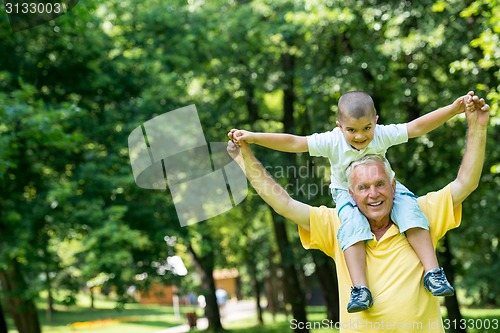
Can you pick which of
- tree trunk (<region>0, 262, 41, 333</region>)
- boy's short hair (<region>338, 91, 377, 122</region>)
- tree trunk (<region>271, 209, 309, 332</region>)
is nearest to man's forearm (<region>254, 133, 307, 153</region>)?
boy's short hair (<region>338, 91, 377, 122</region>)

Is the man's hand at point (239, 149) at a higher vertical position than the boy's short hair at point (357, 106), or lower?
lower

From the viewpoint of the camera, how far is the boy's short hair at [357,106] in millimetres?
3441

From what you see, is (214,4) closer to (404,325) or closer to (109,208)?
(109,208)

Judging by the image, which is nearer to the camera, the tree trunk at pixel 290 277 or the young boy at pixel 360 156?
the young boy at pixel 360 156

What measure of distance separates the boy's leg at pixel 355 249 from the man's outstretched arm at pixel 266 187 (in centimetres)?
20

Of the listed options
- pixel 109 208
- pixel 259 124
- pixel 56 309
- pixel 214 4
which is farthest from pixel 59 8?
pixel 56 309

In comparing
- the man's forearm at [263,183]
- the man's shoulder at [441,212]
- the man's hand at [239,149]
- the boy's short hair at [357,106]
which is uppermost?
the boy's short hair at [357,106]

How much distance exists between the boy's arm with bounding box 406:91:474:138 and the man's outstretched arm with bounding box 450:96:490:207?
0.07 m

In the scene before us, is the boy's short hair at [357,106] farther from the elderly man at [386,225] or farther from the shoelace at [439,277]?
the shoelace at [439,277]

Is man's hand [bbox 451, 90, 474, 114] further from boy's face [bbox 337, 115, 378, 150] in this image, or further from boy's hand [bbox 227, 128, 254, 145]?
→ boy's hand [bbox 227, 128, 254, 145]

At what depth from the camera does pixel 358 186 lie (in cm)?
329

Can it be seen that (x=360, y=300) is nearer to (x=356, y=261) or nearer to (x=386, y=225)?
(x=356, y=261)

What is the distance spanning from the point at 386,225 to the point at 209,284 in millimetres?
19141

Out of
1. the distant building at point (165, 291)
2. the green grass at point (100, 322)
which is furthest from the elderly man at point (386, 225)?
the green grass at point (100, 322)
